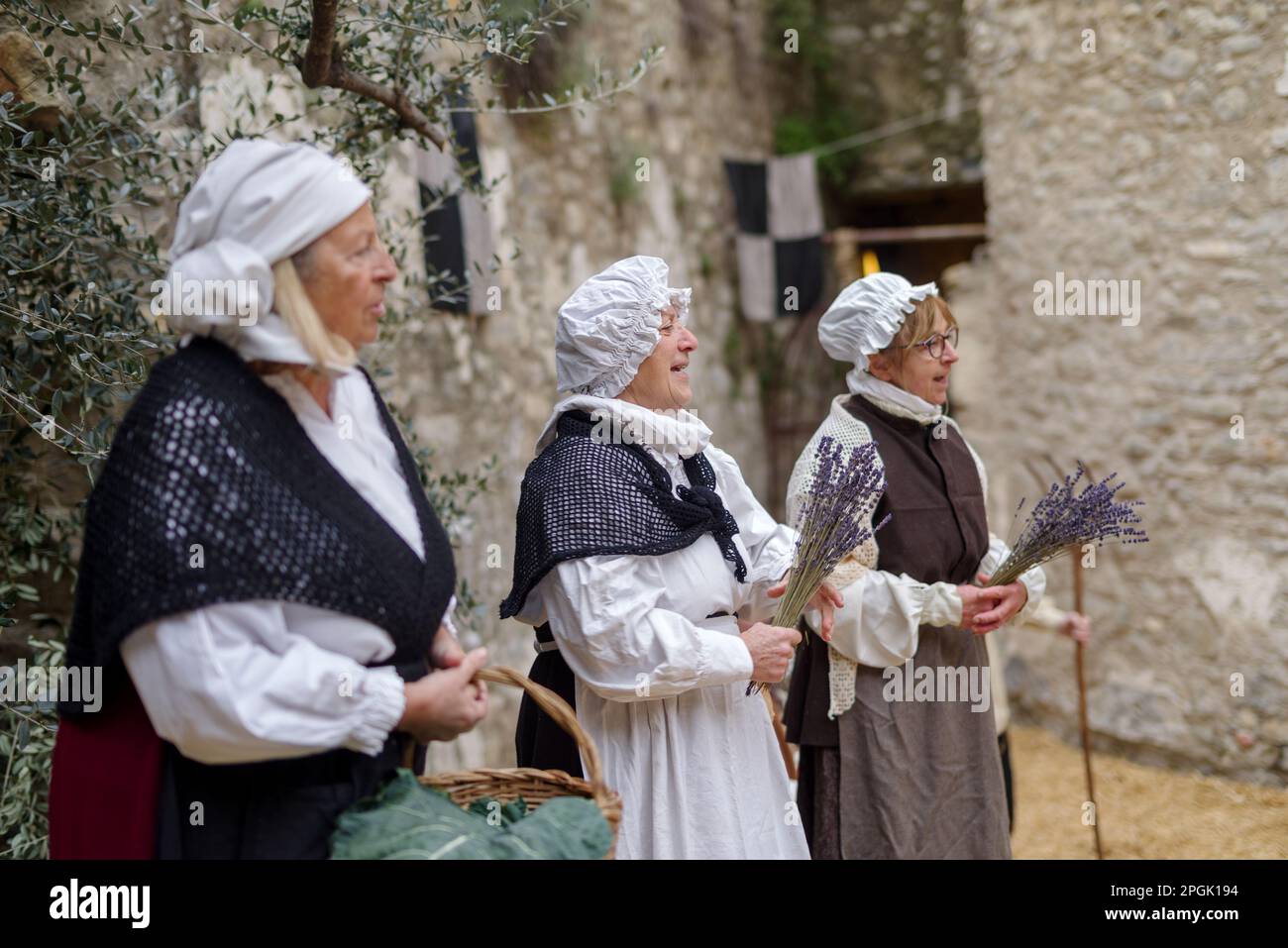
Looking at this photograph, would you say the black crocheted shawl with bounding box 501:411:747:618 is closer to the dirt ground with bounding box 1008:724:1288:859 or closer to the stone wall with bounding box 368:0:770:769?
the stone wall with bounding box 368:0:770:769

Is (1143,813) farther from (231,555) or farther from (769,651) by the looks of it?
(231,555)

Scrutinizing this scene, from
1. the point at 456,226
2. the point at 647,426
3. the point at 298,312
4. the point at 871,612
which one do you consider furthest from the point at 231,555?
the point at 456,226

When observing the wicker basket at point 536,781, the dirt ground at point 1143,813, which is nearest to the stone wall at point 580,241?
the wicker basket at point 536,781

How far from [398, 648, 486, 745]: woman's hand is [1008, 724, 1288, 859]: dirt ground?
3572 mm

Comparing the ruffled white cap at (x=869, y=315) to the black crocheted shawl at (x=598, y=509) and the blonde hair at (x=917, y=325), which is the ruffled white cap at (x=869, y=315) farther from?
the black crocheted shawl at (x=598, y=509)

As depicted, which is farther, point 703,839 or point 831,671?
point 831,671

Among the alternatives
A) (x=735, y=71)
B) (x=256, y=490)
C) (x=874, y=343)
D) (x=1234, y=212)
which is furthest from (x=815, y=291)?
(x=256, y=490)

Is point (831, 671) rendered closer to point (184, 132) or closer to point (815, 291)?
point (184, 132)

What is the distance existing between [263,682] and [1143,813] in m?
4.60

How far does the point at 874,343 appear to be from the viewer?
3.06 meters

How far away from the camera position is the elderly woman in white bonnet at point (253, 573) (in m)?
1.59

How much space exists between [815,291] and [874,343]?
16.5 feet

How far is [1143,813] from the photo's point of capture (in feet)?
17.0

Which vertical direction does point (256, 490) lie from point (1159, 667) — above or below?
above
